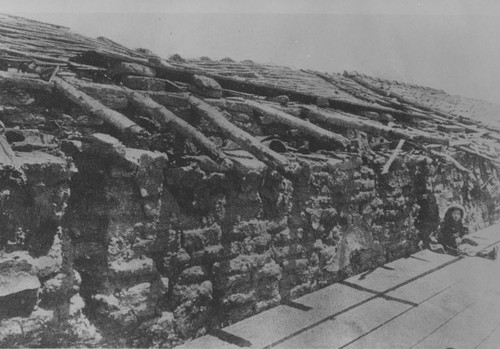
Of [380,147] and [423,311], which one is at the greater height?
[380,147]

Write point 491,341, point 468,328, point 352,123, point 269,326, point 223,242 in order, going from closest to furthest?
point 223,242
point 269,326
point 491,341
point 468,328
point 352,123

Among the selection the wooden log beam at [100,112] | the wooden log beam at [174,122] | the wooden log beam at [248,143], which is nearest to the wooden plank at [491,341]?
the wooden log beam at [248,143]

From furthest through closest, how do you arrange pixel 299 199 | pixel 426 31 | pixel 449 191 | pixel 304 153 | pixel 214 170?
pixel 449 191 → pixel 426 31 → pixel 304 153 → pixel 299 199 → pixel 214 170

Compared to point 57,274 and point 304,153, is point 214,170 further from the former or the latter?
point 304,153

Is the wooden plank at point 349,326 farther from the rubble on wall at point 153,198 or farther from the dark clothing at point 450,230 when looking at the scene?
the dark clothing at point 450,230

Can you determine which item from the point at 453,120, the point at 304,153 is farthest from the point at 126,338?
the point at 453,120

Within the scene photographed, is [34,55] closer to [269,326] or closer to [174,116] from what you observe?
[174,116]

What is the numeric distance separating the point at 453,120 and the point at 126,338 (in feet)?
30.7

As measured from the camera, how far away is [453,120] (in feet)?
33.7

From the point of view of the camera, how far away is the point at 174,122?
376 centimetres

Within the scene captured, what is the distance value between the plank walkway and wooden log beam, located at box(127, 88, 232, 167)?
1770 mm

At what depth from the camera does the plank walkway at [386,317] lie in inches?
167

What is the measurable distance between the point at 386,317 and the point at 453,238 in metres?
4.07

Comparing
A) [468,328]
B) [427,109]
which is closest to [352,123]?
[468,328]
